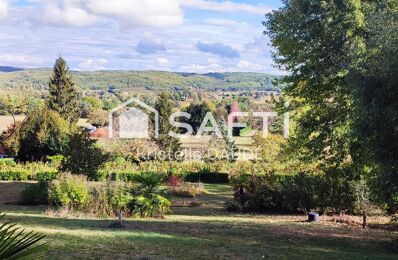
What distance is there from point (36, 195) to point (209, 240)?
10868 millimetres

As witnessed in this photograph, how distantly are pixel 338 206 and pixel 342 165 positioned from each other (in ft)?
5.10

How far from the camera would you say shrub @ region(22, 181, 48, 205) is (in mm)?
17953

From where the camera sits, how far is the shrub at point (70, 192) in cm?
1503

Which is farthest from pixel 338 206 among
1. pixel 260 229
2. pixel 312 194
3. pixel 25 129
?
pixel 25 129

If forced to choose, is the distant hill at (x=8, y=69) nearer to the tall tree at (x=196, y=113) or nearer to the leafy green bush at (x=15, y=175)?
the tall tree at (x=196, y=113)

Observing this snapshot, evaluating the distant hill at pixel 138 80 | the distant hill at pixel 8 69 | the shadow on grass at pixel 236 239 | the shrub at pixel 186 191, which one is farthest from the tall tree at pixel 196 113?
the distant hill at pixel 8 69

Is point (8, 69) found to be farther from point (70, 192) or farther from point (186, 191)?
point (70, 192)

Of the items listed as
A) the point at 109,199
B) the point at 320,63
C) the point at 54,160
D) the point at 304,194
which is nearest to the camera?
the point at 109,199

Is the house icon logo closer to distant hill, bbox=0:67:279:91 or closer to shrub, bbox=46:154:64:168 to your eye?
shrub, bbox=46:154:64:168

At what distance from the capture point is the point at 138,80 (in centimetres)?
16312

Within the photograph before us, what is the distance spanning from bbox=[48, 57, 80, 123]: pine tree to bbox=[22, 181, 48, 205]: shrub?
39.6 m

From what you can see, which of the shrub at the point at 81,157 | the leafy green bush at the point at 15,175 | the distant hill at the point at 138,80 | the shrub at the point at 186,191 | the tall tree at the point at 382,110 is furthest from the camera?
the distant hill at the point at 138,80

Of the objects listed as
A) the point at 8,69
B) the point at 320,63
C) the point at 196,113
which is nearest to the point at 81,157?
the point at 320,63

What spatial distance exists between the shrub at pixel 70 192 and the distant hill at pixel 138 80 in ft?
438
